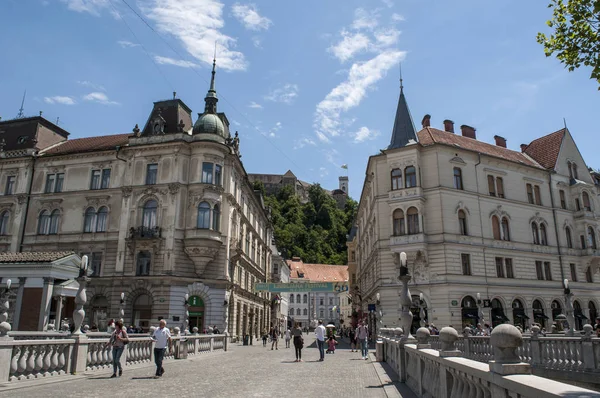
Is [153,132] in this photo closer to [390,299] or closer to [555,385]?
[390,299]

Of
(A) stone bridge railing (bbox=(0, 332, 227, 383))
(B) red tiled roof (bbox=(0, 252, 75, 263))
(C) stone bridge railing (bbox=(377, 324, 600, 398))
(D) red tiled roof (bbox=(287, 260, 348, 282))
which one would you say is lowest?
(A) stone bridge railing (bbox=(0, 332, 227, 383))

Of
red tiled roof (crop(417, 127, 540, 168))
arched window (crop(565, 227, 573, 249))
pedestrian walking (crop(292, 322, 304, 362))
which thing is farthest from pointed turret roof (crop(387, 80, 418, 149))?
pedestrian walking (crop(292, 322, 304, 362))

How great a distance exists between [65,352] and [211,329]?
18.1 metres

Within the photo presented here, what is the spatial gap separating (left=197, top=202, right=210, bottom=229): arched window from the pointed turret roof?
15986 millimetres

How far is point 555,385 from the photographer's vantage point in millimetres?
3342

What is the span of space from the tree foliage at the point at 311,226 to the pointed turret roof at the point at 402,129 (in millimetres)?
72676

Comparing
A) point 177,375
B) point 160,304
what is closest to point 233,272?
point 160,304

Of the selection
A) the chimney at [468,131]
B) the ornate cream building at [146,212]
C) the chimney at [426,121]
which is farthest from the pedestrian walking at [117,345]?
the chimney at [468,131]

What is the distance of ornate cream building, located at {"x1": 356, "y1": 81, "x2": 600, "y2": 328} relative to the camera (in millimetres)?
32438

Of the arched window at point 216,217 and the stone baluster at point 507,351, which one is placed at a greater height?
the arched window at point 216,217

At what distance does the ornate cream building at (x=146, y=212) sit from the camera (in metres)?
33.3

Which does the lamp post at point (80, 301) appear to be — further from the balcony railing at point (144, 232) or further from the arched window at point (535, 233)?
the arched window at point (535, 233)

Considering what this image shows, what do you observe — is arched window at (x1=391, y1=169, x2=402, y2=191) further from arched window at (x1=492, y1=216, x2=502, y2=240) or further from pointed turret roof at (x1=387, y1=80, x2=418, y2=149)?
arched window at (x1=492, y1=216, x2=502, y2=240)

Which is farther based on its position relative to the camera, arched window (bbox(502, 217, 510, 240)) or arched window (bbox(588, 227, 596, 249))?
arched window (bbox(588, 227, 596, 249))
